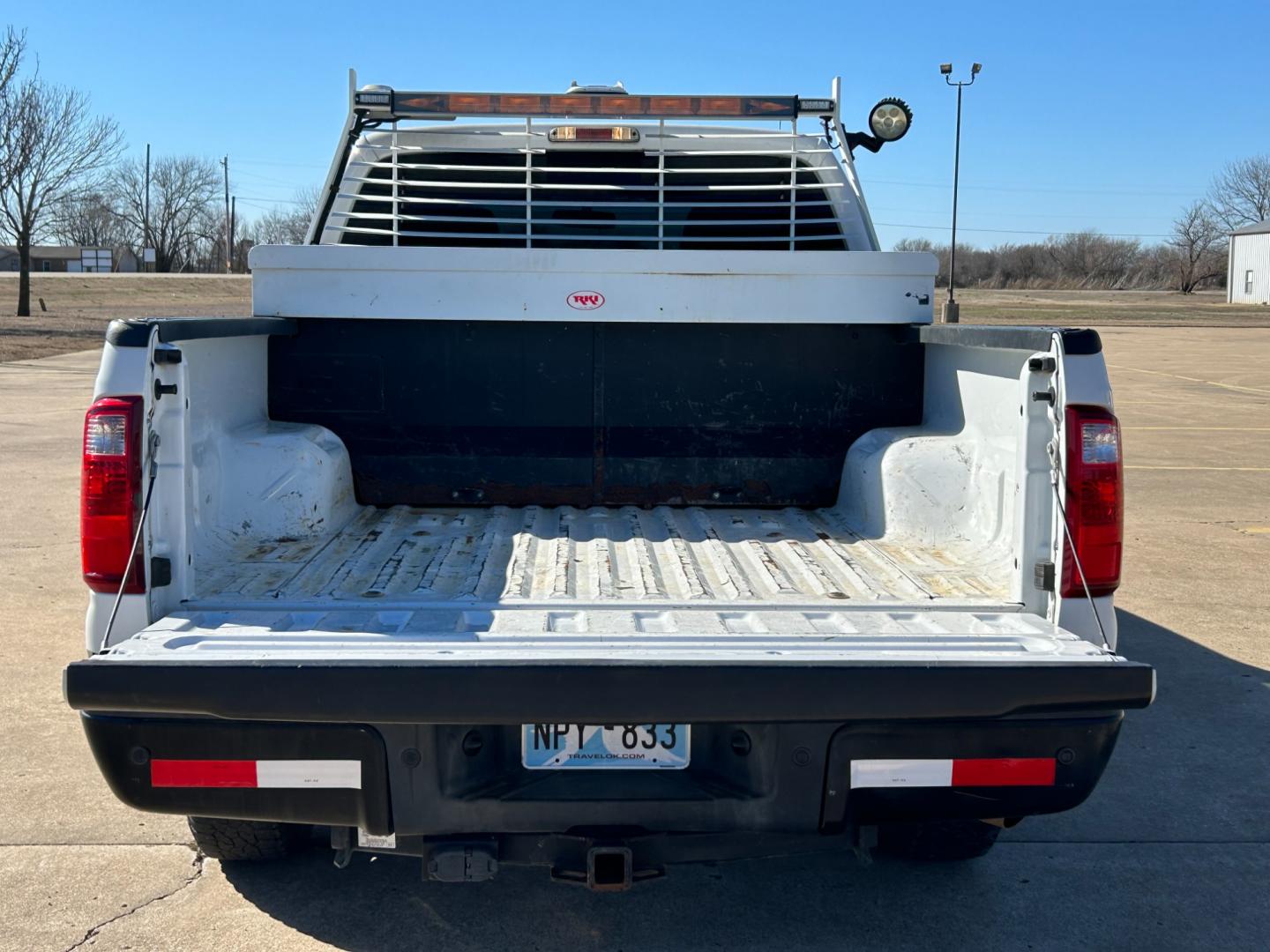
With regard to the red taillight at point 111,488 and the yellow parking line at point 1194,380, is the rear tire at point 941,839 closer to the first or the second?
the red taillight at point 111,488

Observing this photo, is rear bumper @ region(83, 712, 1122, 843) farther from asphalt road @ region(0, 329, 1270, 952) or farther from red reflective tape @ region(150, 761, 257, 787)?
asphalt road @ region(0, 329, 1270, 952)

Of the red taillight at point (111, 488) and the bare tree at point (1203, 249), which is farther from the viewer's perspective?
the bare tree at point (1203, 249)

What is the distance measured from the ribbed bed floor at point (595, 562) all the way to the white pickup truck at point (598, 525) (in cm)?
2

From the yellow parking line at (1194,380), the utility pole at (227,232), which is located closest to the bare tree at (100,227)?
the utility pole at (227,232)

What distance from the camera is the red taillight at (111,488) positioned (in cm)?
296

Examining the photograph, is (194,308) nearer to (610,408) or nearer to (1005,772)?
(610,408)

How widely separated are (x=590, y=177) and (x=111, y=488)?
2.71 meters

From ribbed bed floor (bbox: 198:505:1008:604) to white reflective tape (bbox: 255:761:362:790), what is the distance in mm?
600

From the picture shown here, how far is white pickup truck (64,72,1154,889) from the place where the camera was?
9.15 feet

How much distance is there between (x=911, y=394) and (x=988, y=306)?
4246cm

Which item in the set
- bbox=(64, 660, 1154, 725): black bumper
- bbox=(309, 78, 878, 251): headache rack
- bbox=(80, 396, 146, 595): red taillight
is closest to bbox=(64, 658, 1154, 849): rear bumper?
bbox=(64, 660, 1154, 725): black bumper

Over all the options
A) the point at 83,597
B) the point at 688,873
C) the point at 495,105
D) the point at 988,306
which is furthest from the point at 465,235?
the point at 988,306

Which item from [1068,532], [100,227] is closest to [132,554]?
[1068,532]

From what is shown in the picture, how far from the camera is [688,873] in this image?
3.81m
